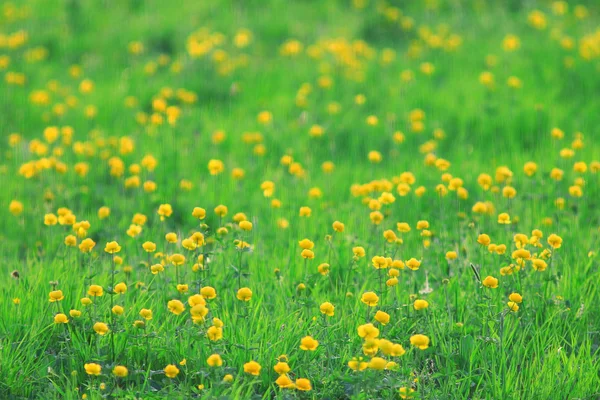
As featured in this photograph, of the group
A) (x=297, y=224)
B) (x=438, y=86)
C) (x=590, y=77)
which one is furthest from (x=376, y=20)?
(x=297, y=224)

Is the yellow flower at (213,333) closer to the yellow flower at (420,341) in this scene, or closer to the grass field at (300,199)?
the grass field at (300,199)

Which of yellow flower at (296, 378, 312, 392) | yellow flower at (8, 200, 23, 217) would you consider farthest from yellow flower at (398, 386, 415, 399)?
yellow flower at (8, 200, 23, 217)

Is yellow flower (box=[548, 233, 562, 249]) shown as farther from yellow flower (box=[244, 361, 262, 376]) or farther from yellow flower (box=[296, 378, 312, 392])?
yellow flower (box=[244, 361, 262, 376])

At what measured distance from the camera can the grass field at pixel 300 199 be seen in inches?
125

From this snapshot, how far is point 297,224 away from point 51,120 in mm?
2862

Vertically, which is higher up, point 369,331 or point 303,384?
point 369,331

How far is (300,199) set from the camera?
197 inches

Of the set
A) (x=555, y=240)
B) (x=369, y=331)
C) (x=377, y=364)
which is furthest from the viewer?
(x=555, y=240)

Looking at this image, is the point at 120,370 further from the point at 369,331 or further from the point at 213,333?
the point at 369,331

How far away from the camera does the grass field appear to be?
3.19 m

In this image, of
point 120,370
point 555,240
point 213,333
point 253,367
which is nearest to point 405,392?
point 253,367

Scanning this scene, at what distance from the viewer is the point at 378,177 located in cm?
531

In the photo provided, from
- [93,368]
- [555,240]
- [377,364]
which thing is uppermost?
[555,240]

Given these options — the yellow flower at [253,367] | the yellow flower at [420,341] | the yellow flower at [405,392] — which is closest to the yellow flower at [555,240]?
the yellow flower at [420,341]
